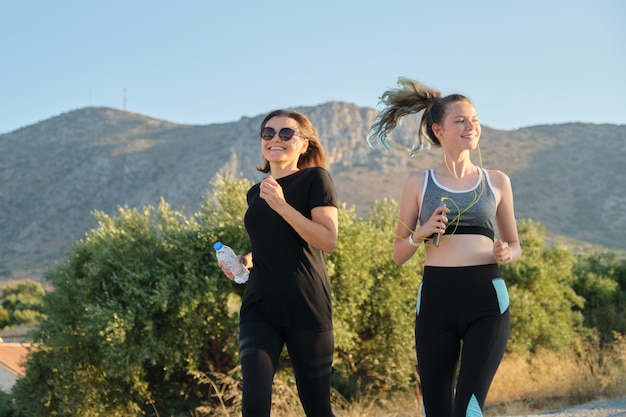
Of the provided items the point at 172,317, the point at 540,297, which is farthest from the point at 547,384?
the point at 172,317

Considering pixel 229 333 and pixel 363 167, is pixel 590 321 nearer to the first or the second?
pixel 229 333

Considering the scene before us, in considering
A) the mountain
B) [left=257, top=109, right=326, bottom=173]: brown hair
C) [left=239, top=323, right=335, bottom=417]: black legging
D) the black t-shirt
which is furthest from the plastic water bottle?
the mountain

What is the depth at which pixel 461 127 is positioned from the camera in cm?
438

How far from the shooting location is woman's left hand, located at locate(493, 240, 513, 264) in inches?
156

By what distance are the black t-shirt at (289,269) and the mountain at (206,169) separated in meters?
70.2

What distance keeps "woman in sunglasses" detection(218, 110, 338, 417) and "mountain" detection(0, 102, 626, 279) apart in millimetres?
70196

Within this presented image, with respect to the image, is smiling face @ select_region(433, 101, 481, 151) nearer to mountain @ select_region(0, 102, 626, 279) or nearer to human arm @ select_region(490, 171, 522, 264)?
human arm @ select_region(490, 171, 522, 264)

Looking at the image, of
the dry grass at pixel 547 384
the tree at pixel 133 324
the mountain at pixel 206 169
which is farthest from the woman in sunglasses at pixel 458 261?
the mountain at pixel 206 169

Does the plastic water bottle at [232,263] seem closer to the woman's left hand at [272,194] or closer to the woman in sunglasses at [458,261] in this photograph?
the woman's left hand at [272,194]

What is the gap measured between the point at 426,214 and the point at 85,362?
518 inches

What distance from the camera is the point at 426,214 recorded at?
4.25 m

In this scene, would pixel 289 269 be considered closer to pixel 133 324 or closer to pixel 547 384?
pixel 133 324

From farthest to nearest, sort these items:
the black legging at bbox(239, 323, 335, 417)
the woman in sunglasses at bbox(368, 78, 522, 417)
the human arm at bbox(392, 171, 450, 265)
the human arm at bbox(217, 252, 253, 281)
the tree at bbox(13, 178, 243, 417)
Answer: the tree at bbox(13, 178, 243, 417), the human arm at bbox(217, 252, 253, 281), the human arm at bbox(392, 171, 450, 265), the black legging at bbox(239, 323, 335, 417), the woman in sunglasses at bbox(368, 78, 522, 417)

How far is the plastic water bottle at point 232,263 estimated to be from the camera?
4.55 metres
